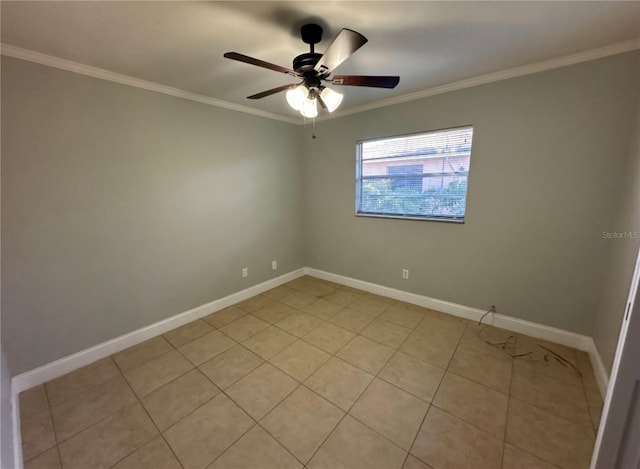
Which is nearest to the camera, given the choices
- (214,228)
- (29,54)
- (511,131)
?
(29,54)

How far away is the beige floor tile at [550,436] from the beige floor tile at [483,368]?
208 mm

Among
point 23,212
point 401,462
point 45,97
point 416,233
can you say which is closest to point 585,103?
point 416,233

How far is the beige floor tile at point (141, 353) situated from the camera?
7.09ft

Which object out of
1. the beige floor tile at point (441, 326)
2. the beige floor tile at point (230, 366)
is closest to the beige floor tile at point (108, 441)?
the beige floor tile at point (230, 366)

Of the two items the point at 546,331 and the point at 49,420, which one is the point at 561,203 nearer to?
the point at 546,331

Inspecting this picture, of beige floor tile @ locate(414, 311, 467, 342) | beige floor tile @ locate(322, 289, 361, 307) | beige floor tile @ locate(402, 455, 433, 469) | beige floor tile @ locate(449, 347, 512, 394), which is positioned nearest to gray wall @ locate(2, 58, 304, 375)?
beige floor tile @ locate(322, 289, 361, 307)

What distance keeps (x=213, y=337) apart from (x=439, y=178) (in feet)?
9.68

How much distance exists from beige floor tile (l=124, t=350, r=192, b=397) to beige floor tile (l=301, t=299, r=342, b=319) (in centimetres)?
135

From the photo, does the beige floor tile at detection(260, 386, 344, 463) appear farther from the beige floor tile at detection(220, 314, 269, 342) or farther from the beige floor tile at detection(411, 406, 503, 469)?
the beige floor tile at detection(220, 314, 269, 342)

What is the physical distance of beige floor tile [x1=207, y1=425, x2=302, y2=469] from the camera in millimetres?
1353

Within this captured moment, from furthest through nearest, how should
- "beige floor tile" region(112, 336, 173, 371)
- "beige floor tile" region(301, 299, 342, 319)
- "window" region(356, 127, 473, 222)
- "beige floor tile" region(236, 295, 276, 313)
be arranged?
"beige floor tile" region(236, 295, 276, 313), "beige floor tile" region(301, 299, 342, 319), "window" region(356, 127, 473, 222), "beige floor tile" region(112, 336, 173, 371)

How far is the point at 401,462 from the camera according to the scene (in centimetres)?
136

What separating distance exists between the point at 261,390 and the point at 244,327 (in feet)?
3.07

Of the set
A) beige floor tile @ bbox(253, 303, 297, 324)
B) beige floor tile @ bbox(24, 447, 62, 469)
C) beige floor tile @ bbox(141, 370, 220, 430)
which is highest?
beige floor tile @ bbox(253, 303, 297, 324)
